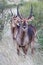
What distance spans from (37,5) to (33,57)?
0.43m

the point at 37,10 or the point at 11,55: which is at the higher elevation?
the point at 37,10

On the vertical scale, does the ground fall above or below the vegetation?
below

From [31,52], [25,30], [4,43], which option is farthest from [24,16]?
[4,43]

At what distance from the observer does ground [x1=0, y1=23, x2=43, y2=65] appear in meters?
2.17

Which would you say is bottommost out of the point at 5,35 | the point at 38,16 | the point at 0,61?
the point at 0,61

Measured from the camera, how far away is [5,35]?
2381mm

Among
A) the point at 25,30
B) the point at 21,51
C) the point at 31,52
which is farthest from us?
the point at 31,52

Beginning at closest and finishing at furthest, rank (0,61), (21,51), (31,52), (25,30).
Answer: (25,30), (21,51), (31,52), (0,61)

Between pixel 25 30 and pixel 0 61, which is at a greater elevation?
pixel 25 30

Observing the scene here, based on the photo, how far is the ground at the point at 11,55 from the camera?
7.11ft

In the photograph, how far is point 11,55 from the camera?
7.47 ft

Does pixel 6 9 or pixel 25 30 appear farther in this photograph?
pixel 6 9

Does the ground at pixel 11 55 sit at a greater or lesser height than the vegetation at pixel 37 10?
lesser

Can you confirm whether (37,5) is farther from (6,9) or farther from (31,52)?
(31,52)
